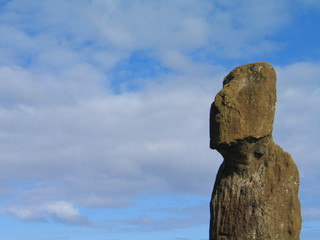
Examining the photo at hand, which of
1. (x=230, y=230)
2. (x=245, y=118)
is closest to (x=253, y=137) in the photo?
(x=245, y=118)

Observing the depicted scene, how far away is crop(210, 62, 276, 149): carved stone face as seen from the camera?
11211 mm

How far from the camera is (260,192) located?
1152cm

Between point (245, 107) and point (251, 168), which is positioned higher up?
point (245, 107)

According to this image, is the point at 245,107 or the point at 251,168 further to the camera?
the point at 251,168

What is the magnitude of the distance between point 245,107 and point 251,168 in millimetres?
1279

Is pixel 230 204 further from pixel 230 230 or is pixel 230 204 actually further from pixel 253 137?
pixel 253 137

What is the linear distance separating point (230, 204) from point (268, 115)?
6.25 ft

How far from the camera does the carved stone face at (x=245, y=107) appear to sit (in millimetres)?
11211

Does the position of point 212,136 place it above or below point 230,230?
above

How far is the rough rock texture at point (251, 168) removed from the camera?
11297mm

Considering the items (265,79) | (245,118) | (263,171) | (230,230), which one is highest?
(265,79)

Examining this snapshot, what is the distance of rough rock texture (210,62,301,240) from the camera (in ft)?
37.1

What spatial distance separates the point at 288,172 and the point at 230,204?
1.36 m

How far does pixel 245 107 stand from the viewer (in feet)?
37.3
